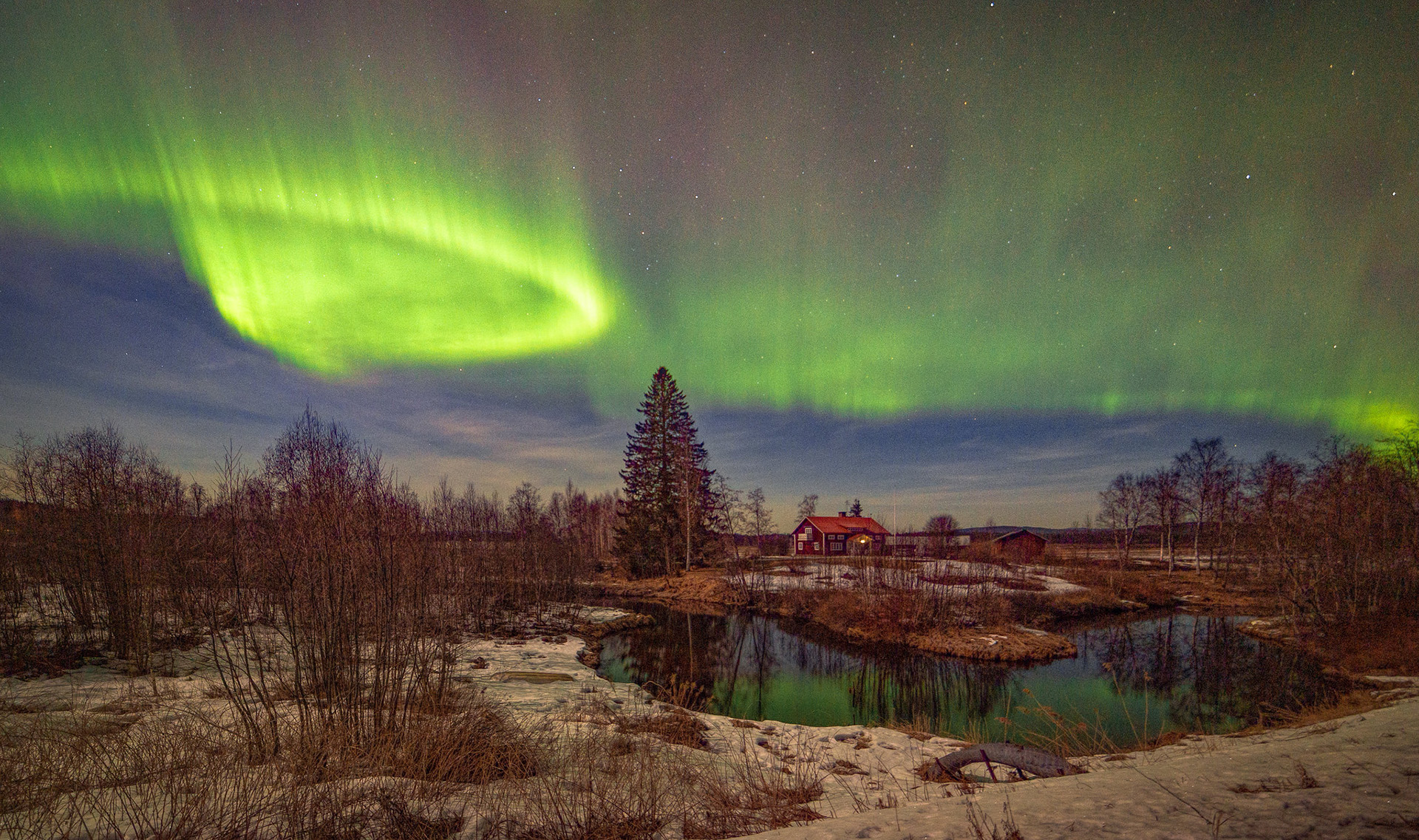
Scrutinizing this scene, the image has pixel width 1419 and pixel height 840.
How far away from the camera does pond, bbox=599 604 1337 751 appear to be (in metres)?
15.1

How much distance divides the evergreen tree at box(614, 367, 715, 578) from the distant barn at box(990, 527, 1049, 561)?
110 feet

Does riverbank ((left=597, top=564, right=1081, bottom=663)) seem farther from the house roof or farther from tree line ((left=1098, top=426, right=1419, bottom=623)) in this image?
the house roof

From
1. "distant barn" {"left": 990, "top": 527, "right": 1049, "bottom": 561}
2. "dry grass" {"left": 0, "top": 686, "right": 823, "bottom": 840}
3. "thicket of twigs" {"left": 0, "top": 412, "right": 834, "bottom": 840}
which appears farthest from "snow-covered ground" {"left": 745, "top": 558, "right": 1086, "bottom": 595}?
"dry grass" {"left": 0, "top": 686, "right": 823, "bottom": 840}

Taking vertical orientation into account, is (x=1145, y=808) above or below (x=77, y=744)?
above

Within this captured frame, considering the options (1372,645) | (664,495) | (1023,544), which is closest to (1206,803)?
(1372,645)

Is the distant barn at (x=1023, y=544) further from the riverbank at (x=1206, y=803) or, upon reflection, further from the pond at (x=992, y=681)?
the riverbank at (x=1206, y=803)

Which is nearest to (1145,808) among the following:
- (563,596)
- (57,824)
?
(57,824)

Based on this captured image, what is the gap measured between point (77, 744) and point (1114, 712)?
75.3ft

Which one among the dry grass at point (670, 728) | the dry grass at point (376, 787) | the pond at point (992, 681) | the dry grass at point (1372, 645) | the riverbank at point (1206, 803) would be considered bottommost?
the pond at point (992, 681)

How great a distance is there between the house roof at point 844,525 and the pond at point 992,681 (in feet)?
117

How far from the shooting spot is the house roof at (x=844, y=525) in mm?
64688

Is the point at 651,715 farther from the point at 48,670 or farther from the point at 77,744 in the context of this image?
the point at 48,670

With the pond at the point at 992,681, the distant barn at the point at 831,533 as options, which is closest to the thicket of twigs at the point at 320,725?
the pond at the point at 992,681

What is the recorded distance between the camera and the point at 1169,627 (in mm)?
29828
